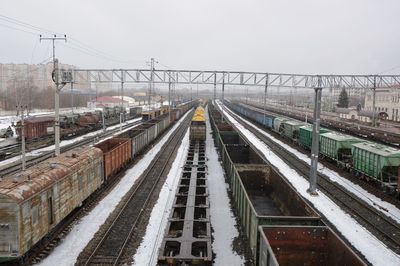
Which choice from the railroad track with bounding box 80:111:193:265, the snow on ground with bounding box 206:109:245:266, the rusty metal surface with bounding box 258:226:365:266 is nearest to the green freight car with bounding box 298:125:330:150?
the snow on ground with bounding box 206:109:245:266

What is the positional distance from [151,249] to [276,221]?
16.2ft

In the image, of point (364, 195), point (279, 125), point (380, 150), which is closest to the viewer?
point (364, 195)

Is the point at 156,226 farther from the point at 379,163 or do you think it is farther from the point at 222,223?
the point at 379,163

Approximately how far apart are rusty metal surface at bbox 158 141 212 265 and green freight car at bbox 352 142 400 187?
11.1 m

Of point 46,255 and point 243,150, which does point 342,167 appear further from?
point 46,255

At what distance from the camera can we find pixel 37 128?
131 ft

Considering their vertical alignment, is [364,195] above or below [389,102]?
below

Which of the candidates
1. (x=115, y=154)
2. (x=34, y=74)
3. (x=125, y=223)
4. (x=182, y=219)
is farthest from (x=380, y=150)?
(x=34, y=74)

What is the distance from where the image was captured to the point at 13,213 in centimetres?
1074

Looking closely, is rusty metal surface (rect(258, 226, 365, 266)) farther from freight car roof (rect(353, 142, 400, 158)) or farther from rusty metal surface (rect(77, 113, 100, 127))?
rusty metal surface (rect(77, 113, 100, 127))

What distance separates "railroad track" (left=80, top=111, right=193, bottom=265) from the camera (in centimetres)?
1224

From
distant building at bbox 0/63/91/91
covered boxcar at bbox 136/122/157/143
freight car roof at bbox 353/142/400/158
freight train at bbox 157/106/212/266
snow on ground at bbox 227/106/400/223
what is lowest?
snow on ground at bbox 227/106/400/223

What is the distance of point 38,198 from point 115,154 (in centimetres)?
1097

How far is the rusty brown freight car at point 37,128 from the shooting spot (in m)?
38.2
